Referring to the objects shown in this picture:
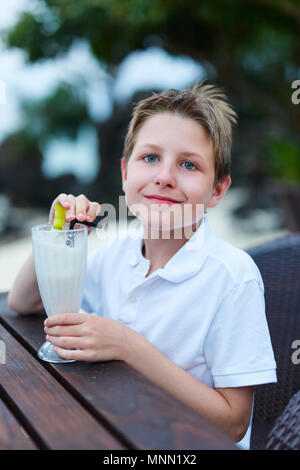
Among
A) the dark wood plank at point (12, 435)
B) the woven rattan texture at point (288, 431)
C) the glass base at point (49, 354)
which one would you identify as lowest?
the woven rattan texture at point (288, 431)

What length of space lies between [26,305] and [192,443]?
0.76 meters

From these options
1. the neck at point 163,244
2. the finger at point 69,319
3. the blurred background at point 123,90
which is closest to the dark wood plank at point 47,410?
the finger at point 69,319

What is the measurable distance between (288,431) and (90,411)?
0.41 meters

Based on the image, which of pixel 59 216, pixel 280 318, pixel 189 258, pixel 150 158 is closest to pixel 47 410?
pixel 59 216

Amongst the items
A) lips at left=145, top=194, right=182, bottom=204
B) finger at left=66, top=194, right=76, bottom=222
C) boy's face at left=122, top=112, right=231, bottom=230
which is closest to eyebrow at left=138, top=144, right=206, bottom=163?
boy's face at left=122, top=112, right=231, bottom=230

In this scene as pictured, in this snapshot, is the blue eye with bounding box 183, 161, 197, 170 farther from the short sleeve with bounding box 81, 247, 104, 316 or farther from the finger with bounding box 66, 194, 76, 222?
the short sleeve with bounding box 81, 247, 104, 316

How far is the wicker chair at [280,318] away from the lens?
5.17ft

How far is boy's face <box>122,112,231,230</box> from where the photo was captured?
125cm

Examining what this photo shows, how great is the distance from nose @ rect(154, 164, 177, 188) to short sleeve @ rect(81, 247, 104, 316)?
1.37 ft

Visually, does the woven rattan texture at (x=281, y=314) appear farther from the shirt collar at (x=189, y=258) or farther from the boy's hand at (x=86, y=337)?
the boy's hand at (x=86, y=337)

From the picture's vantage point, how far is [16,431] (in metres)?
0.85

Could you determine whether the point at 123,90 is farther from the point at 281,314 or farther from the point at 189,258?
the point at 189,258

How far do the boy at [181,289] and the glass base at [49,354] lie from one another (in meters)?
0.04

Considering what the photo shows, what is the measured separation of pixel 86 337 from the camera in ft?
3.43
